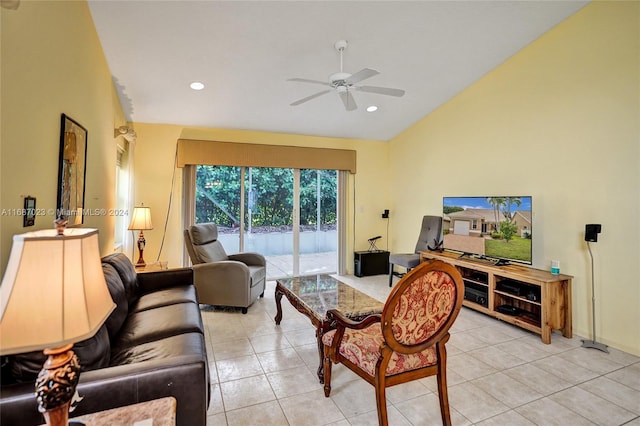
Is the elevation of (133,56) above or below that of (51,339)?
above

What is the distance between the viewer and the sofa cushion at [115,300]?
2.05 meters

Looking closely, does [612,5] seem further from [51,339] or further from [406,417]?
[51,339]

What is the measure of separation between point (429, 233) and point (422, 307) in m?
3.37

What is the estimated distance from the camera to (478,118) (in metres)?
4.22

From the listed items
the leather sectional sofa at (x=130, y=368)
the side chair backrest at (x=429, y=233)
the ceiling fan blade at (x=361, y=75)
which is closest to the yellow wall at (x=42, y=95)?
the leather sectional sofa at (x=130, y=368)

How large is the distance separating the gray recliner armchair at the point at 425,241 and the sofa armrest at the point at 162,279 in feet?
9.55

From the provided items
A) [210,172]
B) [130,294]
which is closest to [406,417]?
[130,294]

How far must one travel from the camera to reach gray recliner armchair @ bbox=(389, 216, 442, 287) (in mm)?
4566

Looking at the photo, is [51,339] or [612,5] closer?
[51,339]

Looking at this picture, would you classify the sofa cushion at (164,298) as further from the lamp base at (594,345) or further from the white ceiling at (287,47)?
the lamp base at (594,345)

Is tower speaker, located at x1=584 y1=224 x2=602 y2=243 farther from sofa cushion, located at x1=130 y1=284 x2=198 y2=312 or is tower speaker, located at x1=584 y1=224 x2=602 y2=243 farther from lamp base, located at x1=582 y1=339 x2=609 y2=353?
sofa cushion, located at x1=130 y1=284 x2=198 y2=312

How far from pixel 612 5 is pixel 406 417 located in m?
3.87

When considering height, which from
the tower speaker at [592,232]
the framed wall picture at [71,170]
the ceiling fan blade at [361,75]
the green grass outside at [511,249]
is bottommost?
the green grass outside at [511,249]

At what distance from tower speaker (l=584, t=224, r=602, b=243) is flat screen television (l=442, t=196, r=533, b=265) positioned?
0.46 m
